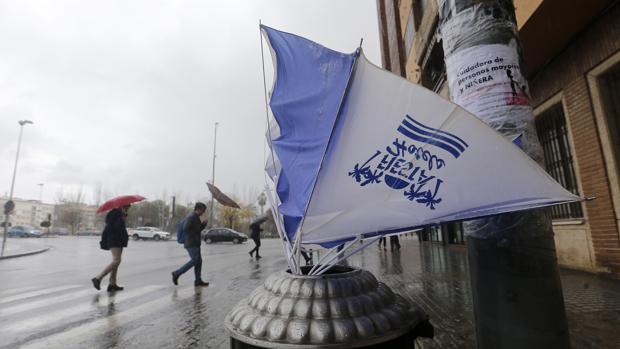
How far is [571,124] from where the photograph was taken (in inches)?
282

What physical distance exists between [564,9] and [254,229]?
1204cm

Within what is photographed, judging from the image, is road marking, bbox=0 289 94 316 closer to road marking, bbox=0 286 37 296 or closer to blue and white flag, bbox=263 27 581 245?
road marking, bbox=0 286 37 296

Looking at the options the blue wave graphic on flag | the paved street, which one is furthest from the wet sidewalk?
the blue wave graphic on flag

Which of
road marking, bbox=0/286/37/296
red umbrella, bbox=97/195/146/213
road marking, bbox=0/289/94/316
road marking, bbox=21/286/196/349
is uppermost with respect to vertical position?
red umbrella, bbox=97/195/146/213

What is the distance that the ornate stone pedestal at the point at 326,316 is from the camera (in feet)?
4.32

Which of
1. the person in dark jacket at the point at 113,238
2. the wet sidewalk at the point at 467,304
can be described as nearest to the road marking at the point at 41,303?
the person in dark jacket at the point at 113,238

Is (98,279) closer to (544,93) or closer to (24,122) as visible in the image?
(544,93)

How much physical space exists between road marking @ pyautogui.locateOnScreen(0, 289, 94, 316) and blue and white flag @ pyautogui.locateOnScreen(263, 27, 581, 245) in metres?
6.77

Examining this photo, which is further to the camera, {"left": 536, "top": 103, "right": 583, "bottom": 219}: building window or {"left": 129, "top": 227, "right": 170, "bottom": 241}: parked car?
{"left": 129, "top": 227, "right": 170, "bottom": 241}: parked car

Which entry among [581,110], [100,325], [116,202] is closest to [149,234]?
[116,202]

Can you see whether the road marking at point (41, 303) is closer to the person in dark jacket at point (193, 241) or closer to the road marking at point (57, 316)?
the road marking at point (57, 316)

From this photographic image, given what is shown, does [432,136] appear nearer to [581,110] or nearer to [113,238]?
[581,110]

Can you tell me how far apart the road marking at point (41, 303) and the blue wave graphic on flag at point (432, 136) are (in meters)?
7.16

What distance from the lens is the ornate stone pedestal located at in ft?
4.32
